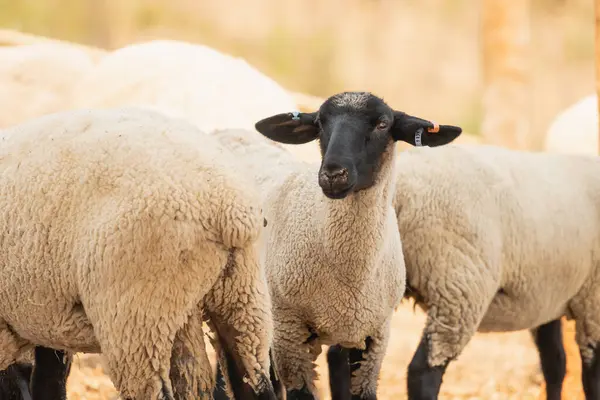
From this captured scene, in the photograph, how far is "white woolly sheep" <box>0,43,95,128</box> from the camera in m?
8.80

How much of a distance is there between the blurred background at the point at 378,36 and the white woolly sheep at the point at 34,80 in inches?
408

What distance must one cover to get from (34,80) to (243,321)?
6.04 meters

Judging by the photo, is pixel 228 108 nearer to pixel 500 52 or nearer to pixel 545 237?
pixel 545 237

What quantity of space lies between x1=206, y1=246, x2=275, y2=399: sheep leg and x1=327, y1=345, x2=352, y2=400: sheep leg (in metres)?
1.63

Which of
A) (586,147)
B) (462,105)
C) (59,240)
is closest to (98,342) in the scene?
(59,240)

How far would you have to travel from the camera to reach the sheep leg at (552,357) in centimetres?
646

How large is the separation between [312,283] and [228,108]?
3.53m

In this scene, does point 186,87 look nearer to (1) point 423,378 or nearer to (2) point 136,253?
(1) point 423,378

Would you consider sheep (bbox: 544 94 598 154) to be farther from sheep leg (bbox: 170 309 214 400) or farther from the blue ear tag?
sheep leg (bbox: 170 309 214 400)

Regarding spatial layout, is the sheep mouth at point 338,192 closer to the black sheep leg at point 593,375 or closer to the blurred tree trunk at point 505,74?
the black sheep leg at point 593,375

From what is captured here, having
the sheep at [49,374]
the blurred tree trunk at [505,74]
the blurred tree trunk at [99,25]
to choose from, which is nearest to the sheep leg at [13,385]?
the sheep at [49,374]

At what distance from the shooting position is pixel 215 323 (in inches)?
145

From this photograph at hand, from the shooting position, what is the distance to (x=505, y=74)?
42.5ft

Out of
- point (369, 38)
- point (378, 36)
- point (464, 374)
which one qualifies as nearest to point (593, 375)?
point (464, 374)
